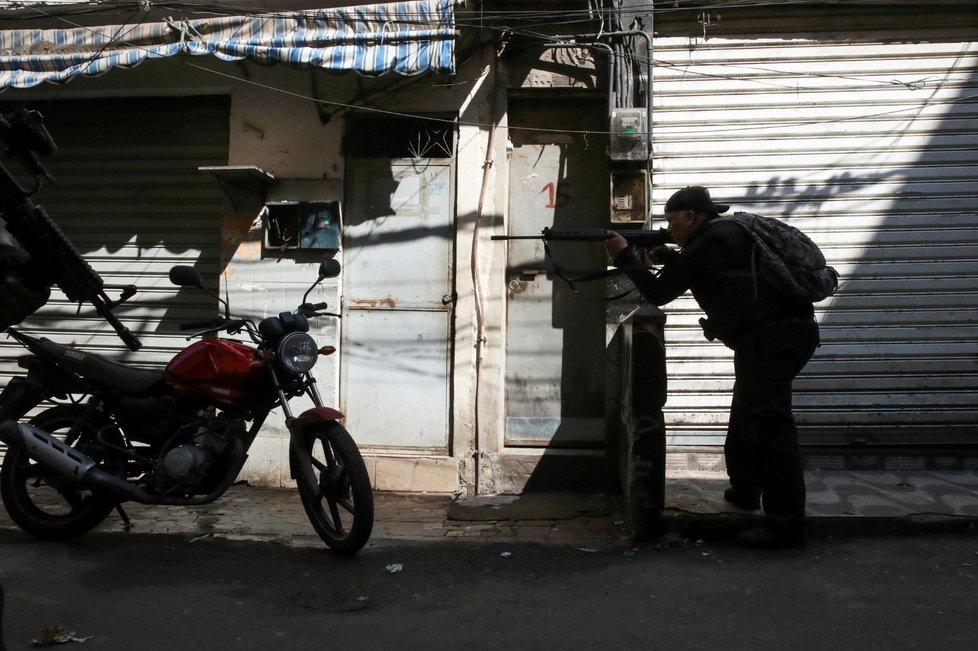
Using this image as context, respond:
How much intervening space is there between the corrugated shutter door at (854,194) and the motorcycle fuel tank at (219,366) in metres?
2.99

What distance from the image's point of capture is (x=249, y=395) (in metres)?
4.69

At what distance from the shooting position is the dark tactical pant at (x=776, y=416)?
14.7 feet

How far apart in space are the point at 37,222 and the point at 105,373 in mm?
831

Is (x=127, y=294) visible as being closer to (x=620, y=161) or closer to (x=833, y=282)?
(x=620, y=161)

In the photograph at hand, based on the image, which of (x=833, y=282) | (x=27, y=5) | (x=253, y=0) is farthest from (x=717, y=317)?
(x=27, y=5)

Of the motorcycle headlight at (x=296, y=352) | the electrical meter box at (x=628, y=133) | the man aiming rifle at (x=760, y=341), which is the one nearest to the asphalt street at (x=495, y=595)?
the man aiming rifle at (x=760, y=341)

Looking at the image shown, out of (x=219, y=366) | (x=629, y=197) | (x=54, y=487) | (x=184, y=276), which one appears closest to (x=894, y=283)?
(x=629, y=197)

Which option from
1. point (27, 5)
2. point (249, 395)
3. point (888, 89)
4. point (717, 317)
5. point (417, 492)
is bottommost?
point (417, 492)

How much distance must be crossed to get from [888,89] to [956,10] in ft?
2.36

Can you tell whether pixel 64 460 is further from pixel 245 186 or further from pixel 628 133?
pixel 628 133

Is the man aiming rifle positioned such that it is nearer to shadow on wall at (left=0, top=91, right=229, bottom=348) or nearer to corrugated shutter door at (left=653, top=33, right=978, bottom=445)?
corrugated shutter door at (left=653, top=33, right=978, bottom=445)

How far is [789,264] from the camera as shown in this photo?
177 inches

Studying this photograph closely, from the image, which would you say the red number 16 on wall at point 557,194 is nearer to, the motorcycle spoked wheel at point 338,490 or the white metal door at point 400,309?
the white metal door at point 400,309

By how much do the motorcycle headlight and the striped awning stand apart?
205 centimetres
